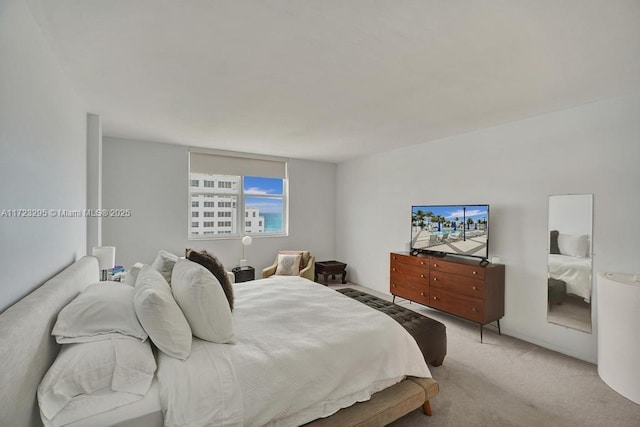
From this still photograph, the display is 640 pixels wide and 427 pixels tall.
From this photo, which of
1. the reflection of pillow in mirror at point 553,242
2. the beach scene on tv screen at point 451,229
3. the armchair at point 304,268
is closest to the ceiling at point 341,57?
the beach scene on tv screen at point 451,229

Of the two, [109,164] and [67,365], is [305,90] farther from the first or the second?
[109,164]

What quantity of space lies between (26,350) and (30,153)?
999 millimetres

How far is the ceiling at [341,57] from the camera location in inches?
59.9

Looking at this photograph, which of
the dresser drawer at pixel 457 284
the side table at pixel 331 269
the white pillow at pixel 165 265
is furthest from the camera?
the side table at pixel 331 269

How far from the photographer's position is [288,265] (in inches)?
197

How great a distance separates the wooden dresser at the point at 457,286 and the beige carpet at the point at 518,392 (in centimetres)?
38

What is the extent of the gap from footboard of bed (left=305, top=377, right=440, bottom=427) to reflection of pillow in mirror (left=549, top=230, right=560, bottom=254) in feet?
6.92

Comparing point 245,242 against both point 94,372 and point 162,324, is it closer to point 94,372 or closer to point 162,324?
point 162,324

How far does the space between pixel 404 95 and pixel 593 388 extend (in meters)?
2.91

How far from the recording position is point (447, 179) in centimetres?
407

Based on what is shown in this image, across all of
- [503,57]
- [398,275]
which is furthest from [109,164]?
[503,57]

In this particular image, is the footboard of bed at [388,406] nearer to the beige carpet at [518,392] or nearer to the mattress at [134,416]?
the beige carpet at [518,392]

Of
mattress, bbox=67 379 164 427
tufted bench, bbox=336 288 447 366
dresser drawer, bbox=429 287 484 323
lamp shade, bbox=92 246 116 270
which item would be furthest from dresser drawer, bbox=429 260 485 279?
lamp shade, bbox=92 246 116 270

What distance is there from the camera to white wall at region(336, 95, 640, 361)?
102 inches
